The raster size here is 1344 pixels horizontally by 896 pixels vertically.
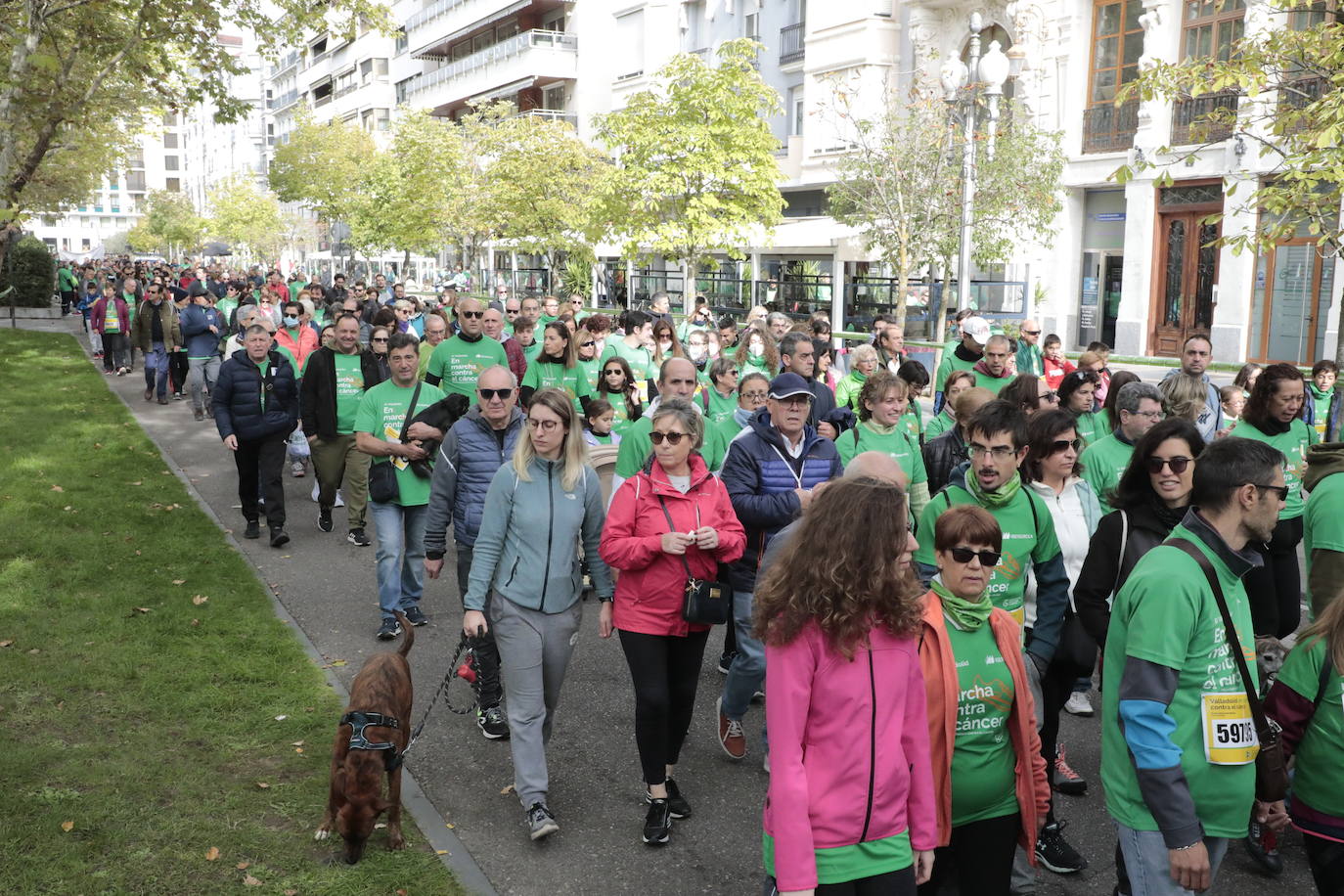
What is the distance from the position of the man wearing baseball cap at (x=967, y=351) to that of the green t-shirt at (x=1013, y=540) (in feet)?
15.1

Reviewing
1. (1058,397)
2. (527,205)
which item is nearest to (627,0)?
(527,205)

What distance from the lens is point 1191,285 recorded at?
1071 inches

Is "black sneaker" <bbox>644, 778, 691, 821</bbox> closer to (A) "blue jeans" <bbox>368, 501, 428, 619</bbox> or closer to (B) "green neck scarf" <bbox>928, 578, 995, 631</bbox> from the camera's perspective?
(B) "green neck scarf" <bbox>928, 578, 995, 631</bbox>

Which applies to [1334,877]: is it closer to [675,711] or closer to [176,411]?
[675,711]

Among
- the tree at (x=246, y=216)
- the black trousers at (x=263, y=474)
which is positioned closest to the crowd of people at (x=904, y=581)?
the black trousers at (x=263, y=474)

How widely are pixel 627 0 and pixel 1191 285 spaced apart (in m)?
27.9

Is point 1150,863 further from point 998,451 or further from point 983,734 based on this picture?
point 998,451

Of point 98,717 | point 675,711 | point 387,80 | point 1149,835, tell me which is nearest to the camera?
point 1149,835

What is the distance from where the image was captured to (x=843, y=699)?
3.07 meters

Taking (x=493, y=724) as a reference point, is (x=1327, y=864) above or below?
above

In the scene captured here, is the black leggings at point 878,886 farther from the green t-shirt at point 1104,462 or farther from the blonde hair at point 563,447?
the green t-shirt at point 1104,462

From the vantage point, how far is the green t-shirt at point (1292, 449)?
6.41m

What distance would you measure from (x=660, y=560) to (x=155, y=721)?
324 centimetres

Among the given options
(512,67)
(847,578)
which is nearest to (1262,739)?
(847,578)
